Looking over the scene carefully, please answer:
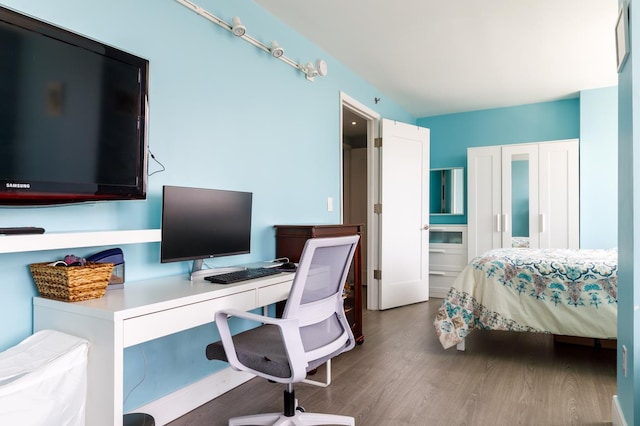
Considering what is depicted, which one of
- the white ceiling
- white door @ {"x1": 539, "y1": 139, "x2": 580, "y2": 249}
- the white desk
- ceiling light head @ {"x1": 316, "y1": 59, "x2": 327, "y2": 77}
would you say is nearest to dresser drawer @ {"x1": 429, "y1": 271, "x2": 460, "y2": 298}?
white door @ {"x1": 539, "y1": 139, "x2": 580, "y2": 249}

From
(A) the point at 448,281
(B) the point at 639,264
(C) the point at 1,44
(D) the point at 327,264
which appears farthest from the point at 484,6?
(A) the point at 448,281

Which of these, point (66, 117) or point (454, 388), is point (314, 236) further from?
point (66, 117)

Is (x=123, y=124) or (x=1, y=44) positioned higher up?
(x=1, y=44)

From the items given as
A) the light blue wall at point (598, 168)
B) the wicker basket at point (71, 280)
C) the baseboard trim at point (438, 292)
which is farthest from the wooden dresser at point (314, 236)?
the light blue wall at point (598, 168)

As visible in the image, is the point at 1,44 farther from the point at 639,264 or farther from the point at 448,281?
the point at 448,281

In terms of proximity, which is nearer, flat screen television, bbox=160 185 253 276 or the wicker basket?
the wicker basket

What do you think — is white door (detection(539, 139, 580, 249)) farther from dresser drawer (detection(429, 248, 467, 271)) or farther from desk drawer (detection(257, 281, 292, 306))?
desk drawer (detection(257, 281, 292, 306))

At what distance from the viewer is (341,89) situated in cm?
394

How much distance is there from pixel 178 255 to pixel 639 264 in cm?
205

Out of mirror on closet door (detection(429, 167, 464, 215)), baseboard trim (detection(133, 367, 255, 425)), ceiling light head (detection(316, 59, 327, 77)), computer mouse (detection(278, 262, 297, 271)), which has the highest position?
ceiling light head (detection(316, 59, 327, 77))

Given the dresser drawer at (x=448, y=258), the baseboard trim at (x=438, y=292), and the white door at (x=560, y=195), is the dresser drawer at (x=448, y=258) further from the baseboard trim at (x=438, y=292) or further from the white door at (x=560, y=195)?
the white door at (x=560, y=195)

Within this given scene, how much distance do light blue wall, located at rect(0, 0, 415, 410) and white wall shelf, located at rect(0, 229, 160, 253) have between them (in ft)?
0.82

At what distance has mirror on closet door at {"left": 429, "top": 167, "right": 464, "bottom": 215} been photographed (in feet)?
18.5

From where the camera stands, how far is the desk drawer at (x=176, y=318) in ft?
4.70
